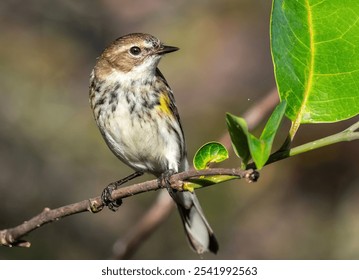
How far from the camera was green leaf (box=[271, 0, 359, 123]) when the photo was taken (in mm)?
1672

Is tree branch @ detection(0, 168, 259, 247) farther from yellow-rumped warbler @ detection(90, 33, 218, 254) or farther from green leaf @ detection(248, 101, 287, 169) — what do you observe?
yellow-rumped warbler @ detection(90, 33, 218, 254)

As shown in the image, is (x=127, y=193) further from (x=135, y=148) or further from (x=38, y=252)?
(x=38, y=252)

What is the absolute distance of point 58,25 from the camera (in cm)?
643

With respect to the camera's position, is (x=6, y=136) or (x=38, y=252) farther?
(x=6, y=136)

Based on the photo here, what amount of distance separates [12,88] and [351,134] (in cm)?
512

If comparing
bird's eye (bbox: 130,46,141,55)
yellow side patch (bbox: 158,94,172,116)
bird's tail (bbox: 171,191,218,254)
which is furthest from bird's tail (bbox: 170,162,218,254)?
bird's eye (bbox: 130,46,141,55)

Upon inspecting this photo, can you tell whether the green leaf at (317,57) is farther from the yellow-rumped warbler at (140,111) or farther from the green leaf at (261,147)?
the yellow-rumped warbler at (140,111)

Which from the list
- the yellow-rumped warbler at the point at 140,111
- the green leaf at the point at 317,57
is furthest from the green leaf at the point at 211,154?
the yellow-rumped warbler at the point at 140,111

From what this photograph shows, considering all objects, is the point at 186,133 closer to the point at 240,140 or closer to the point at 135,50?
the point at 135,50

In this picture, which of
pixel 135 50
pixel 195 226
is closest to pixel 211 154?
pixel 135 50

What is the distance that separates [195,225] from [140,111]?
936 mm

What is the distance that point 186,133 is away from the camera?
5.70m

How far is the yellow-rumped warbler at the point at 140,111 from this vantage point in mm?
3637

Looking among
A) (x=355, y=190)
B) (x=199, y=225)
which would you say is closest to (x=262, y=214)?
(x=355, y=190)
